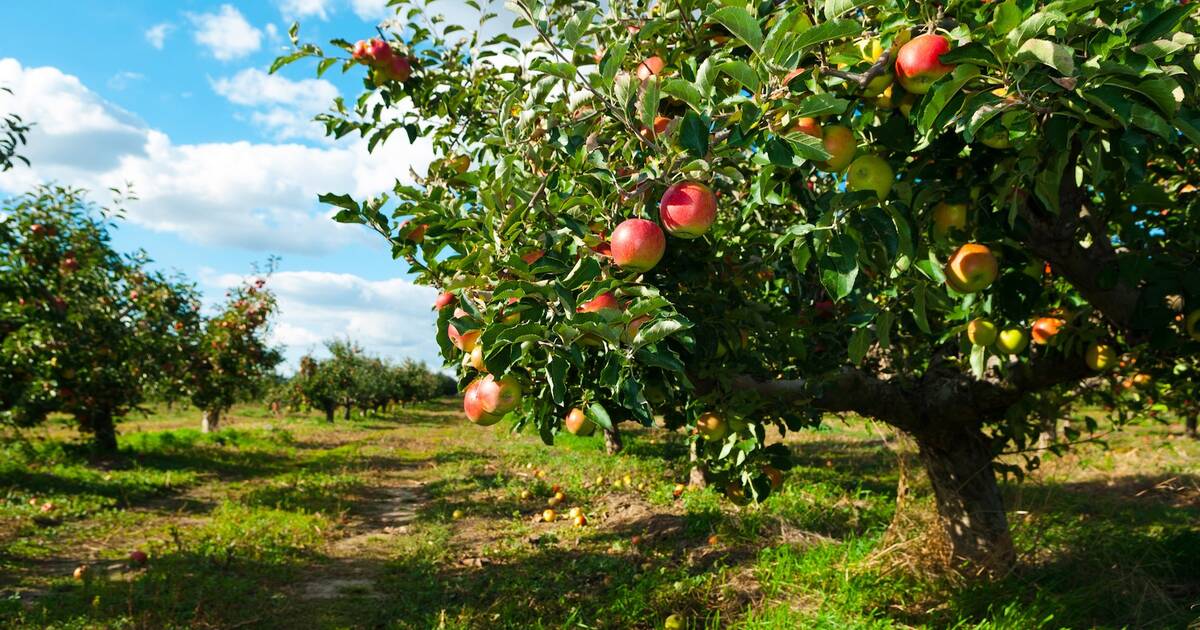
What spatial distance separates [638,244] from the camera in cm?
165

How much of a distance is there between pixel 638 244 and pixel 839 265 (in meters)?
0.50

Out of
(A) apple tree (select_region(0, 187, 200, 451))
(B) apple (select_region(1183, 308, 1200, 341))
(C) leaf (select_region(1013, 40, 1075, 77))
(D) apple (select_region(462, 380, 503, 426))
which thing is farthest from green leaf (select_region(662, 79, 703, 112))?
(A) apple tree (select_region(0, 187, 200, 451))

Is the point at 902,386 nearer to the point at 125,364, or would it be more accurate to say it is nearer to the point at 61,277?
the point at 61,277

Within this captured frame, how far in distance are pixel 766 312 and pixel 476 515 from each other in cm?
587

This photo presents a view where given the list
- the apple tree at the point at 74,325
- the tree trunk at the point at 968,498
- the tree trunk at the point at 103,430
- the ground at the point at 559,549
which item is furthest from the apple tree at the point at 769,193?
the tree trunk at the point at 103,430

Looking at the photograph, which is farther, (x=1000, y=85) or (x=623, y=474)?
(x=623, y=474)

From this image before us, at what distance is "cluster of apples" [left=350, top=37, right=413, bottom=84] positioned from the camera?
10.9 ft

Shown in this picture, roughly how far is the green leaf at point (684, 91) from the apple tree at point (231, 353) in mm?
13645

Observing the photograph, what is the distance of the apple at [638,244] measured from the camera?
1650 mm

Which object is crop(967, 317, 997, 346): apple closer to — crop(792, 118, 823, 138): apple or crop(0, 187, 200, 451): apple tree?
crop(792, 118, 823, 138): apple

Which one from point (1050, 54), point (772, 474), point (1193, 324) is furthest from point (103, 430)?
point (1193, 324)

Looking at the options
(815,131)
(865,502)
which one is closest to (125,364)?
(865,502)

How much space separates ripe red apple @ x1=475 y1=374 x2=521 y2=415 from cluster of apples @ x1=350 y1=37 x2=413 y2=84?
222 centimetres

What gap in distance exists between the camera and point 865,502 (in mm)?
7207
